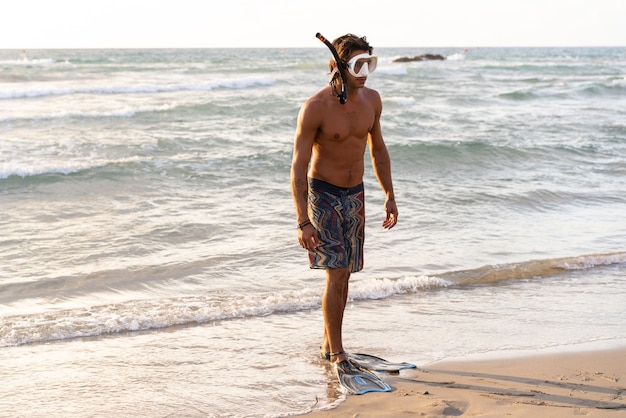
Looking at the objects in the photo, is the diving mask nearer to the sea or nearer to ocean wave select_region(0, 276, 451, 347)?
the sea

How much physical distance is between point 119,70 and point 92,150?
29445mm

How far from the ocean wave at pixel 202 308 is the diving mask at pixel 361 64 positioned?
222cm

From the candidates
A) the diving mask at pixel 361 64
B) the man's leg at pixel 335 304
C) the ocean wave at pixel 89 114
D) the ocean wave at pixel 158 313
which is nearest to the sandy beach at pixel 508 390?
the man's leg at pixel 335 304

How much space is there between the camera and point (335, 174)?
4.31 m

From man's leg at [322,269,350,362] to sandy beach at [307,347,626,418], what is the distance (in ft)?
1.28

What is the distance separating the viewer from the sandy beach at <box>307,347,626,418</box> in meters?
3.73

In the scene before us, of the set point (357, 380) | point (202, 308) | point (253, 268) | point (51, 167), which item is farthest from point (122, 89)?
point (357, 380)

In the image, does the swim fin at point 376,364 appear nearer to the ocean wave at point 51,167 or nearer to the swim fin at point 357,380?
the swim fin at point 357,380

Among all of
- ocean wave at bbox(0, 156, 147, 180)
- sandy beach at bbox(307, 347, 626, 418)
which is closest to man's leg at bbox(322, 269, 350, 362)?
sandy beach at bbox(307, 347, 626, 418)

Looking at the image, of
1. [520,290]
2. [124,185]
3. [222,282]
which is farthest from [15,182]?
[520,290]

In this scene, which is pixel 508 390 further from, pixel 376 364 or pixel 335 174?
pixel 335 174

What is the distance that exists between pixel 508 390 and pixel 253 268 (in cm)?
318

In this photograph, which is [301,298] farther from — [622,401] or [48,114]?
[48,114]

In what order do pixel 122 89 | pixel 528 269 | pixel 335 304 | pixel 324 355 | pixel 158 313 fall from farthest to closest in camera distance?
1. pixel 122 89
2. pixel 528 269
3. pixel 158 313
4. pixel 324 355
5. pixel 335 304
